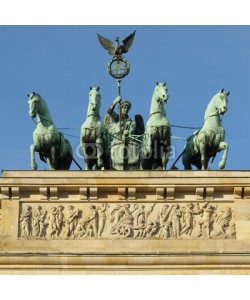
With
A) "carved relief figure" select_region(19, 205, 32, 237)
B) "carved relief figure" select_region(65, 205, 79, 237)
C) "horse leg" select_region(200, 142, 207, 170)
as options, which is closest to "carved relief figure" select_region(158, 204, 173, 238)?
"horse leg" select_region(200, 142, 207, 170)

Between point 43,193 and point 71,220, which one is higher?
point 43,193

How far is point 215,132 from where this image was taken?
26984 millimetres

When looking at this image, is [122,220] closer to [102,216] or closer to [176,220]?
[102,216]

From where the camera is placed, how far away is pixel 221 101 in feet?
89.2

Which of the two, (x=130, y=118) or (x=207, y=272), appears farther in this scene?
(x=130, y=118)

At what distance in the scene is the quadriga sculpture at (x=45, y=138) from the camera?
27.0 meters

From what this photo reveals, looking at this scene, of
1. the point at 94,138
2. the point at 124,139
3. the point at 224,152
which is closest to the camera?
the point at 224,152

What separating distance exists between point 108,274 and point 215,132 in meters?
3.37

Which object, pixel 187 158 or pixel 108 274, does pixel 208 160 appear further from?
pixel 108 274

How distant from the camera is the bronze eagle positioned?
2947cm

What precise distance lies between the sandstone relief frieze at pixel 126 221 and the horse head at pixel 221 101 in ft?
6.03

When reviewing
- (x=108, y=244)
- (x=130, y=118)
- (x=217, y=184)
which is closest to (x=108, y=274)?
(x=108, y=244)

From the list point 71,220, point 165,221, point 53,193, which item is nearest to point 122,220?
point 165,221

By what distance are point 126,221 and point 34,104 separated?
2.75 m
